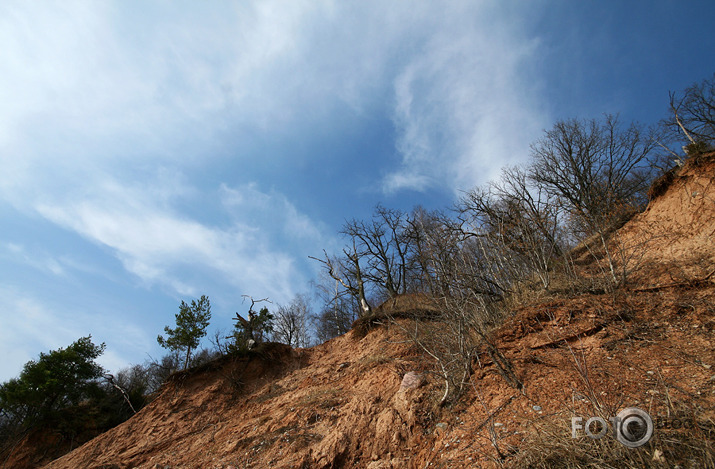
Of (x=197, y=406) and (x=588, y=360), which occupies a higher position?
(x=197, y=406)

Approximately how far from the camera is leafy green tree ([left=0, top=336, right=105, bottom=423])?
49.4ft

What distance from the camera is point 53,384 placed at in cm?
1584

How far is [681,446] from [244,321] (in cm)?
1389

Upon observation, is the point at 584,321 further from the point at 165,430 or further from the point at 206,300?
the point at 206,300

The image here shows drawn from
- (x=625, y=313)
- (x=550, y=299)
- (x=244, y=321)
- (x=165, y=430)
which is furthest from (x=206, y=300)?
(x=625, y=313)

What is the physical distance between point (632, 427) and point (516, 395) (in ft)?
7.48

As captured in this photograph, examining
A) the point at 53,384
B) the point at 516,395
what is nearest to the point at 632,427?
the point at 516,395

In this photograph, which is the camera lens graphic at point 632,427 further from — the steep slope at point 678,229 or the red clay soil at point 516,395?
the steep slope at point 678,229

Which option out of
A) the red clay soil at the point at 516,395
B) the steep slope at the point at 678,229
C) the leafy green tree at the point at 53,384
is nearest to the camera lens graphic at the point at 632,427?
the red clay soil at the point at 516,395

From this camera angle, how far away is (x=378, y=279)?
19.9 meters

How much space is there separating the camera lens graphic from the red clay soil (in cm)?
9

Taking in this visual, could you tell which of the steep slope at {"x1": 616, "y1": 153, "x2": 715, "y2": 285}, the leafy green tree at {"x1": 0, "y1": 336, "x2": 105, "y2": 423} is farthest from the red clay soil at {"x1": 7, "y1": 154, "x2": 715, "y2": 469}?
the leafy green tree at {"x1": 0, "y1": 336, "x2": 105, "y2": 423}

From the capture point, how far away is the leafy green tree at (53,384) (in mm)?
15047

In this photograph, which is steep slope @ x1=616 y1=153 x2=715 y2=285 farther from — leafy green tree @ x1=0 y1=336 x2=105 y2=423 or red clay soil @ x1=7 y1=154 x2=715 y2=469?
leafy green tree @ x1=0 y1=336 x2=105 y2=423
